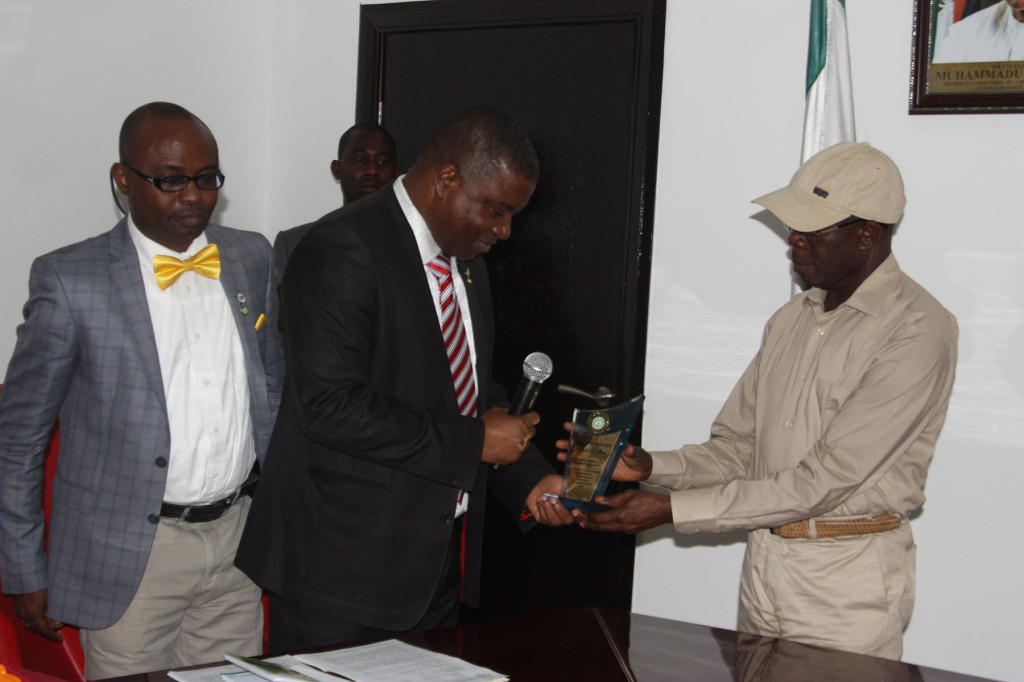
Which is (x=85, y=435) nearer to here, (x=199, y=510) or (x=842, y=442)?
(x=199, y=510)

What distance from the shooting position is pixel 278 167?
4590 mm

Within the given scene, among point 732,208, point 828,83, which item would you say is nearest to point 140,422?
point 732,208

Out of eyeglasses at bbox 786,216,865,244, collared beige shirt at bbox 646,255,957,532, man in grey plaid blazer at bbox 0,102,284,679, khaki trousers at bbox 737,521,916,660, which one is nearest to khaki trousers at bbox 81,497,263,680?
man in grey plaid blazer at bbox 0,102,284,679

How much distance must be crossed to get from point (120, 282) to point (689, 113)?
2.24 meters

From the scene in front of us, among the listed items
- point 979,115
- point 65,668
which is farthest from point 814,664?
point 979,115

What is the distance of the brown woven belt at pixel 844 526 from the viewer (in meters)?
2.36

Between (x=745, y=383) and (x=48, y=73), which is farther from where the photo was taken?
(x=48, y=73)

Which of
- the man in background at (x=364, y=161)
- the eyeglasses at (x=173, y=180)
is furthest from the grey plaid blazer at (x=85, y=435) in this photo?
the man in background at (x=364, y=161)

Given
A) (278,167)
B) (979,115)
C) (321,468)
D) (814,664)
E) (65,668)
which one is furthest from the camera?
(278,167)

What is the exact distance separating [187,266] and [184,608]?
2.88ft

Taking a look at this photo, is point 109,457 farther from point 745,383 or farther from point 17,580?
point 745,383

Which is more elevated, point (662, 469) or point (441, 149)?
point (441, 149)

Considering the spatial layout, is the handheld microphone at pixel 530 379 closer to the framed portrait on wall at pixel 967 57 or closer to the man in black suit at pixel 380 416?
the man in black suit at pixel 380 416

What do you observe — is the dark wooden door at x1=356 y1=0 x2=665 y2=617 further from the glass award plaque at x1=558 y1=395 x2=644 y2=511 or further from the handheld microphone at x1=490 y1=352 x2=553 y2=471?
the handheld microphone at x1=490 y1=352 x2=553 y2=471
